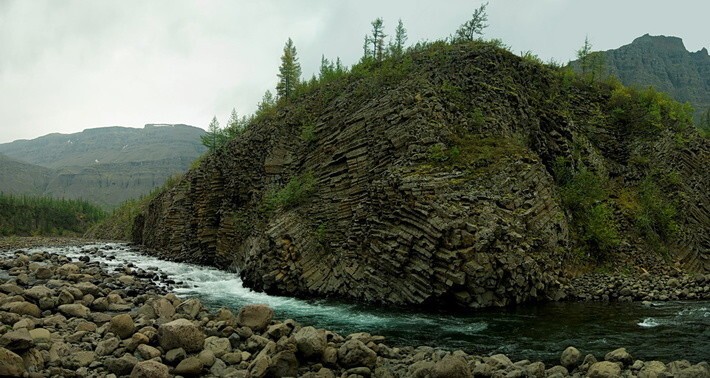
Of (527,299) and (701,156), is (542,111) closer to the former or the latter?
(701,156)

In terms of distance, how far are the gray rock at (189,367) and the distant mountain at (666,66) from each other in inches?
7139

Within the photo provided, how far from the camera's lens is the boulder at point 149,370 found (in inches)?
373

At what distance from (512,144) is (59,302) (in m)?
24.7

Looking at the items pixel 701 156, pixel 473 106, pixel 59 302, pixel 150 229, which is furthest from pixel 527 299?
pixel 150 229

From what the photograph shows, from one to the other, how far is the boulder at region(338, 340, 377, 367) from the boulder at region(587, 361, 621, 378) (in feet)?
17.7

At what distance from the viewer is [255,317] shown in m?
13.3

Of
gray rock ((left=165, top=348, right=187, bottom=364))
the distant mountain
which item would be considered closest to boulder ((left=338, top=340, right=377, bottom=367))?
gray rock ((left=165, top=348, right=187, bottom=364))

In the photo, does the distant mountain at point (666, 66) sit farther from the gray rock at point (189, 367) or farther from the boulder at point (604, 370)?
the gray rock at point (189, 367)

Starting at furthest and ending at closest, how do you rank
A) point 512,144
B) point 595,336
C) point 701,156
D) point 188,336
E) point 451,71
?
point 701,156
point 451,71
point 512,144
point 595,336
point 188,336

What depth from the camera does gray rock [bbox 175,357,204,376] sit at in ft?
33.3

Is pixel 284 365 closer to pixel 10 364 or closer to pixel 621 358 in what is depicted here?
pixel 10 364

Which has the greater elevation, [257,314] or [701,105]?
[701,105]

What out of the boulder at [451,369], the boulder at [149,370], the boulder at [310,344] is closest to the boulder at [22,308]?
the boulder at [149,370]

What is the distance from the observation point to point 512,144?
89.3 ft
